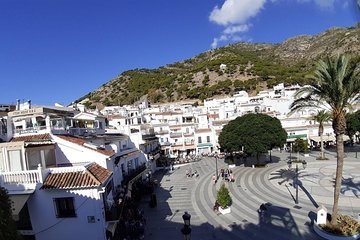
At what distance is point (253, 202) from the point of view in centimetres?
2581

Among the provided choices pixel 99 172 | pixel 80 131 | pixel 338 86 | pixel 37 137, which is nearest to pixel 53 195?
pixel 99 172

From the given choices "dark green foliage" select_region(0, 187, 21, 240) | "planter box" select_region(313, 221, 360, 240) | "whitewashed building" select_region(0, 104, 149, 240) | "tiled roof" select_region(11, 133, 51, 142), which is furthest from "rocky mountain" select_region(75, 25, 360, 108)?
"dark green foliage" select_region(0, 187, 21, 240)

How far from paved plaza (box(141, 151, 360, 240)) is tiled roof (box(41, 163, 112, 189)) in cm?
649

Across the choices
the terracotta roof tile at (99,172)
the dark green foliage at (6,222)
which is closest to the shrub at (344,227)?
the terracotta roof tile at (99,172)

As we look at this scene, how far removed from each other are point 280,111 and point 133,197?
47.9 meters

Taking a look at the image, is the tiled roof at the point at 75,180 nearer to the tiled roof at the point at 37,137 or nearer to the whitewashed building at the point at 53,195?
the whitewashed building at the point at 53,195

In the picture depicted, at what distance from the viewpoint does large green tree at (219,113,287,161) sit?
38.9 m

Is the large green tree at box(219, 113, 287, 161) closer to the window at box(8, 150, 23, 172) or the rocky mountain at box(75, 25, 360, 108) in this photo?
the window at box(8, 150, 23, 172)

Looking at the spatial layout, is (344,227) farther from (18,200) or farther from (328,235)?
(18,200)

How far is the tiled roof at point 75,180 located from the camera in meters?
15.3

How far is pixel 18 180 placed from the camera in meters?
15.6

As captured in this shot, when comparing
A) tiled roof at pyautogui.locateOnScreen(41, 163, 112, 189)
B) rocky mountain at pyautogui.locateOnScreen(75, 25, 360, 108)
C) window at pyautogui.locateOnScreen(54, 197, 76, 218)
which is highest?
A: rocky mountain at pyautogui.locateOnScreen(75, 25, 360, 108)

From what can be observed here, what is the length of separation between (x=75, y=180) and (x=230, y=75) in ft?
379

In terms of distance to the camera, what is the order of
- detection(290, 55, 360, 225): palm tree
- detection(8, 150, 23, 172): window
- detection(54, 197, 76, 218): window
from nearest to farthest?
detection(54, 197, 76, 218): window, detection(8, 150, 23, 172): window, detection(290, 55, 360, 225): palm tree
